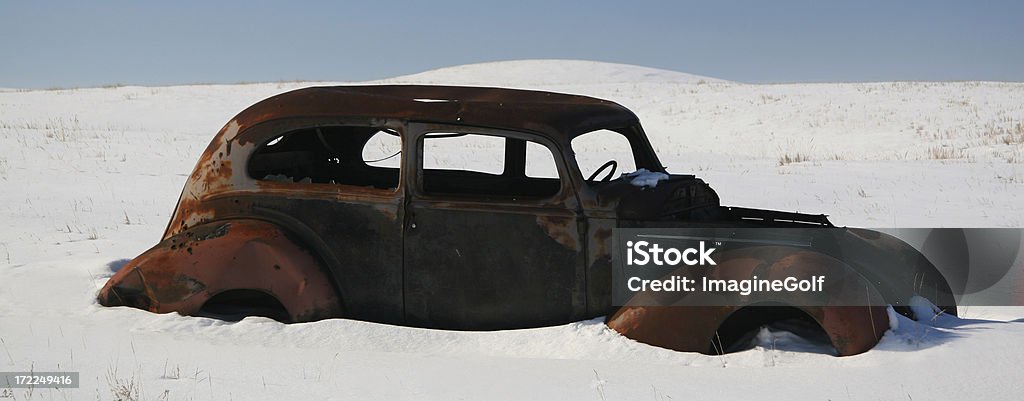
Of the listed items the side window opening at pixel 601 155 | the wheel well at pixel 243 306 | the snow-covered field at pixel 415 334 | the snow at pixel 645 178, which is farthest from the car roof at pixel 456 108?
the side window opening at pixel 601 155

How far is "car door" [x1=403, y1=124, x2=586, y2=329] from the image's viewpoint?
5203 mm

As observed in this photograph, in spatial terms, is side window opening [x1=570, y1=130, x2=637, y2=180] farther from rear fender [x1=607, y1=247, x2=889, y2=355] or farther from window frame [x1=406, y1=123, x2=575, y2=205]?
rear fender [x1=607, y1=247, x2=889, y2=355]

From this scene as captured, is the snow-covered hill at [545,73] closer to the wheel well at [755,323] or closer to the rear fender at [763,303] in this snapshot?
the wheel well at [755,323]

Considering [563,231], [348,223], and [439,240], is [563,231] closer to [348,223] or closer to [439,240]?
[439,240]

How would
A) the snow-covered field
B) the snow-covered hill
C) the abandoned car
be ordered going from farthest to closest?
the snow-covered hill → the abandoned car → the snow-covered field

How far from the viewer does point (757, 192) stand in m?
13.3

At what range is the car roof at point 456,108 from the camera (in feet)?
17.6

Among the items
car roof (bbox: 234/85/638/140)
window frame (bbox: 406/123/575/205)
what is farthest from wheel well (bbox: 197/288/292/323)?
window frame (bbox: 406/123/575/205)

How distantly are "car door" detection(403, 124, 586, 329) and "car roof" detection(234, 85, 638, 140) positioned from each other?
77 millimetres

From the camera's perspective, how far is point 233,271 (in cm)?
550

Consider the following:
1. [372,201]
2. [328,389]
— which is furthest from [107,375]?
[372,201]

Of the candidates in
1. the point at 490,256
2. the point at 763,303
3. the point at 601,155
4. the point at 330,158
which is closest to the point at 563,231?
the point at 490,256

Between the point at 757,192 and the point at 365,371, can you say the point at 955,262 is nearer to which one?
the point at 365,371

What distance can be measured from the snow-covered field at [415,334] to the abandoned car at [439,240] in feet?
0.48
